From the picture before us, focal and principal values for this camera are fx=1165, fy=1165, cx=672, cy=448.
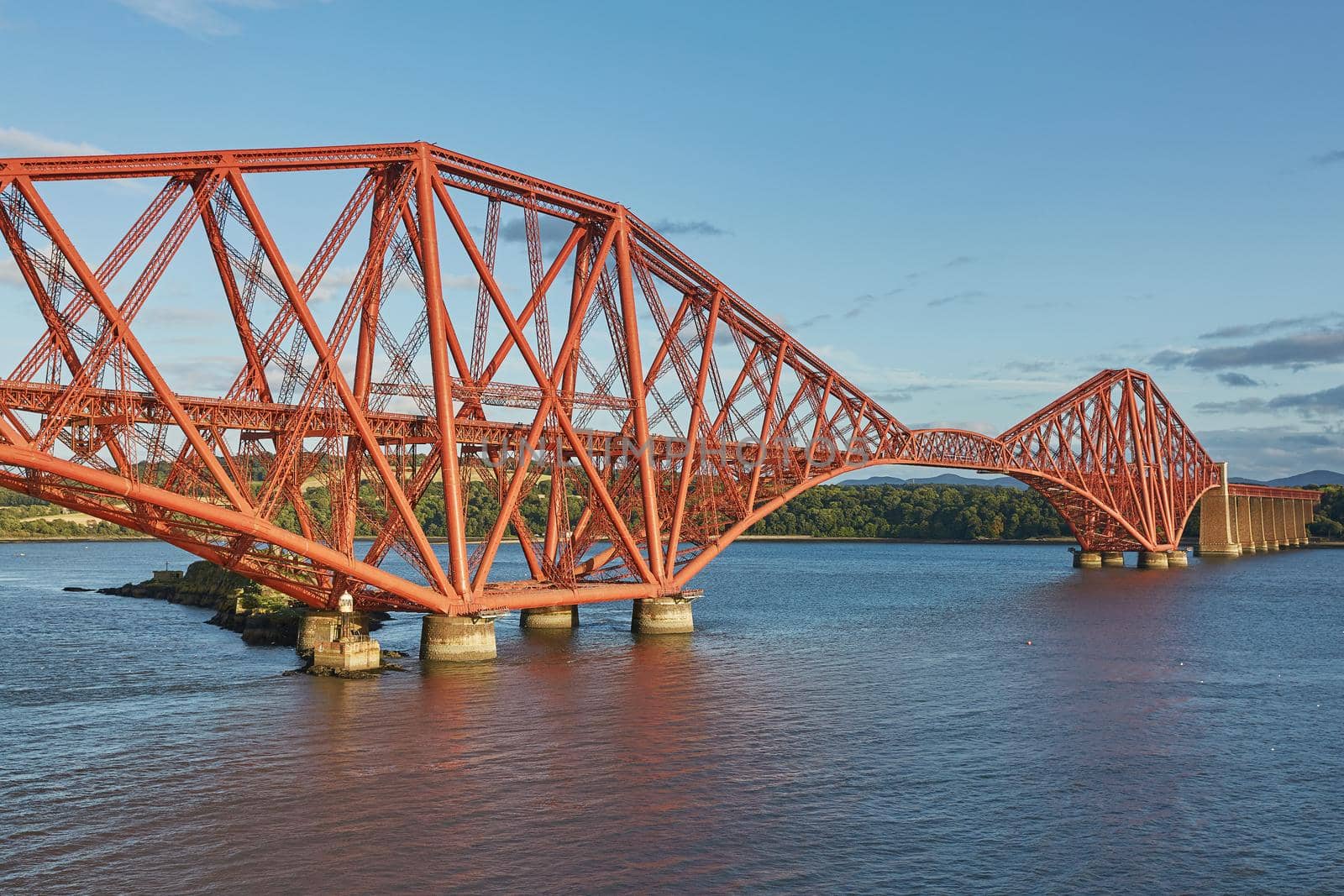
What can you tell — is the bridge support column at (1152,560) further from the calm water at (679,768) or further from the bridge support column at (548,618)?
the bridge support column at (548,618)

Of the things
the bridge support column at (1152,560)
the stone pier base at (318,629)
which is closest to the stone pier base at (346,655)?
the stone pier base at (318,629)

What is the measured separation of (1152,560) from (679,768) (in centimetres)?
13941

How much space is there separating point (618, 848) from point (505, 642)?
3801cm

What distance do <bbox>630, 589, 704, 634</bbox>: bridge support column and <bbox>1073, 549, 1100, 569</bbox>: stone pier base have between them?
352 feet

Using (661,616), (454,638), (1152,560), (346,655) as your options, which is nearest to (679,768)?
(454,638)

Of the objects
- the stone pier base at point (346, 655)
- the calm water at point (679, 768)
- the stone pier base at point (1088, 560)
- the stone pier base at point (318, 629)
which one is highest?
the stone pier base at point (1088, 560)

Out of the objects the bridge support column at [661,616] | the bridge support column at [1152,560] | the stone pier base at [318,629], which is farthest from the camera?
the bridge support column at [1152,560]

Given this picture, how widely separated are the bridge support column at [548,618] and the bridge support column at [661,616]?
562 centimetres

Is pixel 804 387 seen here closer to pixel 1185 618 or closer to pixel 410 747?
pixel 1185 618

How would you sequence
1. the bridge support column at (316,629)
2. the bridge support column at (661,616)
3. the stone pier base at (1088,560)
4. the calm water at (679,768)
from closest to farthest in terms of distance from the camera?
1. the calm water at (679,768)
2. the bridge support column at (316,629)
3. the bridge support column at (661,616)
4. the stone pier base at (1088,560)

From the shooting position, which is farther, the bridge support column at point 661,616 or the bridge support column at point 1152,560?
the bridge support column at point 1152,560

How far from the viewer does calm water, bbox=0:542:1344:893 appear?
2834cm

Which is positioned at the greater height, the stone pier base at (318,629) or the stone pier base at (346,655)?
the stone pier base at (318,629)

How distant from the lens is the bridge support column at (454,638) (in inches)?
2192
